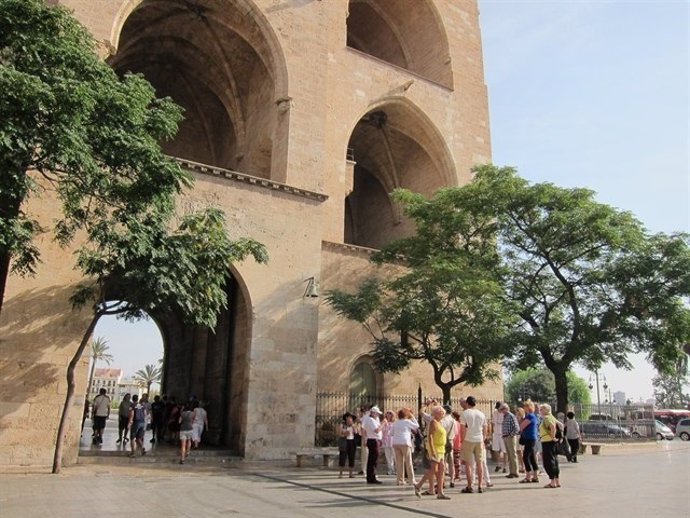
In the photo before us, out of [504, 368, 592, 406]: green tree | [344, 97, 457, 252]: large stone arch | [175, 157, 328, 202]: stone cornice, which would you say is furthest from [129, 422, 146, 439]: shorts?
[504, 368, 592, 406]: green tree

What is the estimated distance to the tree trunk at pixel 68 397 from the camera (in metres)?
10.6

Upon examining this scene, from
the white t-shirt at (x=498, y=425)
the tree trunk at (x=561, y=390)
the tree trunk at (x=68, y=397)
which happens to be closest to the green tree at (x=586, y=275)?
the tree trunk at (x=561, y=390)

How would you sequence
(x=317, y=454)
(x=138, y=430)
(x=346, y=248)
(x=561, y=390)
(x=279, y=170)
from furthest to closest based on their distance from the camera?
(x=346, y=248), (x=561, y=390), (x=279, y=170), (x=138, y=430), (x=317, y=454)

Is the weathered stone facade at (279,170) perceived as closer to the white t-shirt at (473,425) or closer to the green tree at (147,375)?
the white t-shirt at (473,425)

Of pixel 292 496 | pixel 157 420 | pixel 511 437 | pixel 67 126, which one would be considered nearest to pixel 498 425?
pixel 511 437

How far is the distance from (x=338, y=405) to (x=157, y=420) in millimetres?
5554

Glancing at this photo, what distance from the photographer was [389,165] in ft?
80.9

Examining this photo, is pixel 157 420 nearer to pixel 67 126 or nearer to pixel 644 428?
pixel 67 126

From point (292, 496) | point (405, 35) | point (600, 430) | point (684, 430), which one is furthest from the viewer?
point (684, 430)

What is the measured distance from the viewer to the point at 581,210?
1547 cm

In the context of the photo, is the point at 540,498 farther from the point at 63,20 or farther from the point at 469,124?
the point at 469,124

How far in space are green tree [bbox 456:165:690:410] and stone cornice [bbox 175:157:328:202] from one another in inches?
168

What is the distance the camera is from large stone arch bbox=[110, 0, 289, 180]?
17.5m

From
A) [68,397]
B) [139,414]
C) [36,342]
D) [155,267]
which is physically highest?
[155,267]
